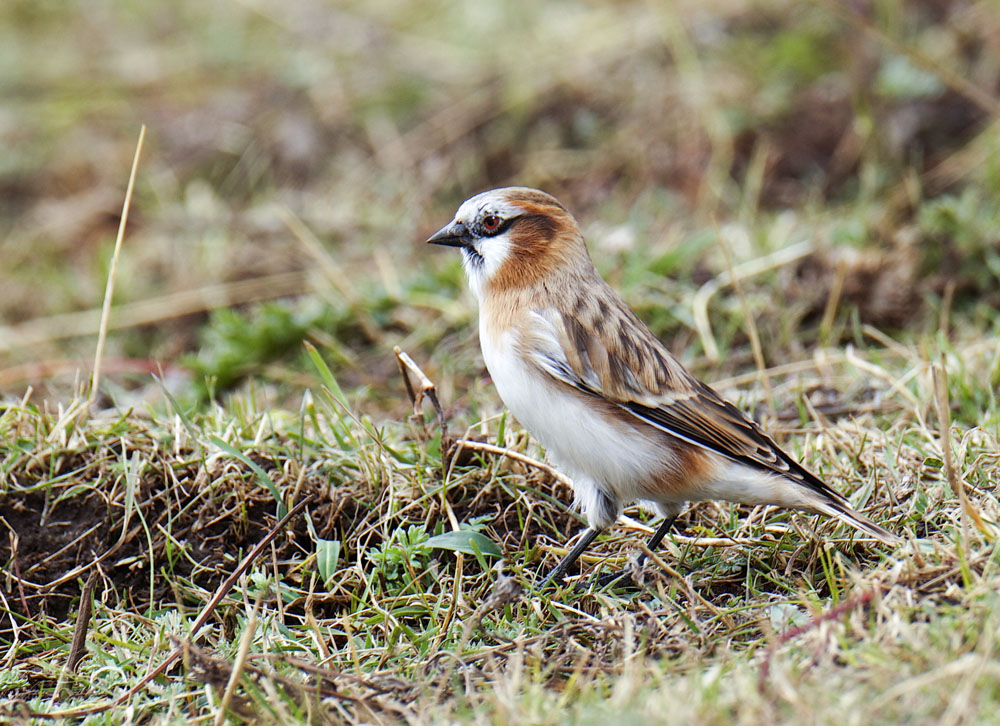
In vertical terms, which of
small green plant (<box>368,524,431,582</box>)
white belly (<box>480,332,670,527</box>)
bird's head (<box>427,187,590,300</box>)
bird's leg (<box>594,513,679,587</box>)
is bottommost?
bird's leg (<box>594,513,679,587</box>)

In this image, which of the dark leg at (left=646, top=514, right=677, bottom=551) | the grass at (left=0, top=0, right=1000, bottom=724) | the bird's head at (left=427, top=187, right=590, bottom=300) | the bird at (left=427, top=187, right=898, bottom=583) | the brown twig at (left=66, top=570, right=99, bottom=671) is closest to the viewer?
the grass at (left=0, top=0, right=1000, bottom=724)

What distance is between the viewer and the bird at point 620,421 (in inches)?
155

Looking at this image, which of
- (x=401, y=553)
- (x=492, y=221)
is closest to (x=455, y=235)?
(x=492, y=221)

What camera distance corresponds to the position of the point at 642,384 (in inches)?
163

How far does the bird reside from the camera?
3.94 m

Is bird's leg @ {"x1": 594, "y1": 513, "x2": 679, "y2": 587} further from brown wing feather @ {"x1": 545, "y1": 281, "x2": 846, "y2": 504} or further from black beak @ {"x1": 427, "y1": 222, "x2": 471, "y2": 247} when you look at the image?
black beak @ {"x1": 427, "y1": 222, "x2": 471, "y2": 247}

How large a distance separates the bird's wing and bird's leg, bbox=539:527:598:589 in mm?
451

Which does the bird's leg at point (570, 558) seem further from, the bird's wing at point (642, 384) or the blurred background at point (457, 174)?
the blurred background at point (457, 174)

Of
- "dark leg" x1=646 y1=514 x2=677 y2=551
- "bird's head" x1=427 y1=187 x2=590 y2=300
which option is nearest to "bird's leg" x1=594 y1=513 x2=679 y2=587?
"dark leg" x1=646 y1=514 x2=677 y2=551

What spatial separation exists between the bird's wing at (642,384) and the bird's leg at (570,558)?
0.45 metres

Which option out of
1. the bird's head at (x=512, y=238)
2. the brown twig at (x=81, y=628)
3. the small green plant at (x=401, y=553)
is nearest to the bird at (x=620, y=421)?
the bird's head at (x=512, y=238)

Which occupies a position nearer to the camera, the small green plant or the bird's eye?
the small green plant

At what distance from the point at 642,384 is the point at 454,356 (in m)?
2.12

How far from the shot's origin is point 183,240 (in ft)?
27.1
